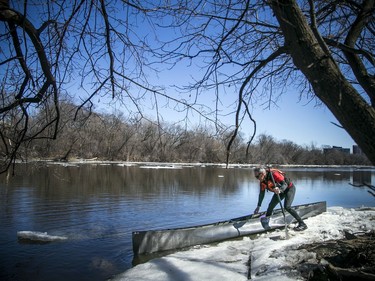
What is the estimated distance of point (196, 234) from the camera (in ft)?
28.0

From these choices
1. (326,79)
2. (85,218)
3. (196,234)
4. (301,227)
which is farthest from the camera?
(85,218)

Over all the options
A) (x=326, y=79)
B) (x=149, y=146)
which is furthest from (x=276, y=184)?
(x=326, y=79)

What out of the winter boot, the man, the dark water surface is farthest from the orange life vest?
the dark water surface

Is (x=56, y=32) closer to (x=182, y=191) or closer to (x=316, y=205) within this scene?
(x=316, y=205)

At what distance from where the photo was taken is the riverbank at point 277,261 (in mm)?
4277

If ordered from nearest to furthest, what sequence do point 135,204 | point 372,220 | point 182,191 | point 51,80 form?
1. point 51,80
2. point 372,220
3. point 135,204
4. point 182,191

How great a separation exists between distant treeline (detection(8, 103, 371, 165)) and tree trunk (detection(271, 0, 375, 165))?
1062 mm

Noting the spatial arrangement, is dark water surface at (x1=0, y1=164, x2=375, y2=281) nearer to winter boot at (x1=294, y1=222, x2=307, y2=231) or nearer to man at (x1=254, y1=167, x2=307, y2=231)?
man at (x1=254, y1=167, x2=307, y2=231)

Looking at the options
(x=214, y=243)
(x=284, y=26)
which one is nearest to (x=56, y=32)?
(x=284, y=26)

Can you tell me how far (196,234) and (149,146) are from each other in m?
3.57

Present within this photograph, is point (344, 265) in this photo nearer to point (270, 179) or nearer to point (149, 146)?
point (149, 146)

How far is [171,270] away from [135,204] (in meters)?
9.49

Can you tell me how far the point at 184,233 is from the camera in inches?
331

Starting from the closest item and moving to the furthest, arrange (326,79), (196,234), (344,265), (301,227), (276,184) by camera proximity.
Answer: (326,79)
(344,265)
(196,234)
(276,184)
(301,227)
